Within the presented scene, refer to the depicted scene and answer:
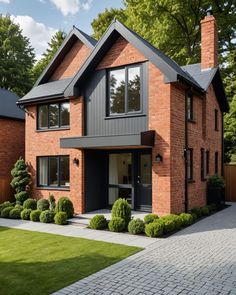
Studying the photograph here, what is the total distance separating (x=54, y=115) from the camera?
15852 millimetres

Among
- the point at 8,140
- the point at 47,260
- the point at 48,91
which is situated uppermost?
the point at 48,91

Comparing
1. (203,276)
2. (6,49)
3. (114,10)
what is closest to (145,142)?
(203,276)

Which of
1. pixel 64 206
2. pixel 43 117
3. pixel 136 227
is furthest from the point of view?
pixel 43 117

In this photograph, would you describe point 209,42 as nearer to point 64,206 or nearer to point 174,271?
point 64,206

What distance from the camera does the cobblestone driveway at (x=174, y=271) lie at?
599 cm

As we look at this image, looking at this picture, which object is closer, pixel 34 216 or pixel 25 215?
pixel 34 216

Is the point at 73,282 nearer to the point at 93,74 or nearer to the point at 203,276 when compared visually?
the point at 203,276

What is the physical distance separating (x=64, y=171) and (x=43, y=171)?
1505 mm

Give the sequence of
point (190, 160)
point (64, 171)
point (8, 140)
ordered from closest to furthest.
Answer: point (190, 160), point (64, 171), point (8, 140)

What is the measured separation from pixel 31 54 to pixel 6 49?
12.0ft

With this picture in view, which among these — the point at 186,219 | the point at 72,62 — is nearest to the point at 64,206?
the point at 186,219

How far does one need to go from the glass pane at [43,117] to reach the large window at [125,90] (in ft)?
13.4

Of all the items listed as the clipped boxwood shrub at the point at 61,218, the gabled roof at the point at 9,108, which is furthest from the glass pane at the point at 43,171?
the gabled roof at the point at 9,108

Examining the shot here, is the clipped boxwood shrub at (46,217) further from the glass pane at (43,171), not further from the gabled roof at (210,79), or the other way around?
the gabled roof at (210,79)
